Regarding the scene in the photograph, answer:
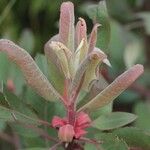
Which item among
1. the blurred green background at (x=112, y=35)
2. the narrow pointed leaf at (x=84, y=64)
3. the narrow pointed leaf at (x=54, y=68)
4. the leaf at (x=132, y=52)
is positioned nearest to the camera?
the narrow pointed leaf at (x=84, y=64)

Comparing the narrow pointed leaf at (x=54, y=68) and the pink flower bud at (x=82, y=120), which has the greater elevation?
the narrow pointed leaf at (x=54, y=68)

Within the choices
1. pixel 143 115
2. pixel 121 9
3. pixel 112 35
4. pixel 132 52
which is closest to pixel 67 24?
pixel 143 115

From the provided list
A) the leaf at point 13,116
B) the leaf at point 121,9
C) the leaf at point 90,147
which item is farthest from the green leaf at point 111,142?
the leaf at point 121,9

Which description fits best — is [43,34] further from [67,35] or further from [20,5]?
[67,35]

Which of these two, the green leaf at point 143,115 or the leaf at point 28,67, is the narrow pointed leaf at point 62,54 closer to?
the leaf at point 28,67

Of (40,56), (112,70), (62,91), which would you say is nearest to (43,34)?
(112,70)

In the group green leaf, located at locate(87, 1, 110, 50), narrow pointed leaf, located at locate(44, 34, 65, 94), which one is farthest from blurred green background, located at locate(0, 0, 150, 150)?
narrow pointed leaf, located at locate(44, 34, 65, 94)
